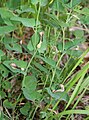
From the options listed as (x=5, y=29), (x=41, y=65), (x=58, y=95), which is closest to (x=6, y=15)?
(x=5, y=29)

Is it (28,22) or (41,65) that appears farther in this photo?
(41,65)

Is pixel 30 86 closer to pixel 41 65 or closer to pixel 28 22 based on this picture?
pixel 41 65

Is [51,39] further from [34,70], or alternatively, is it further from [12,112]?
[12,112]

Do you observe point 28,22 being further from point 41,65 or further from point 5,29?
point 41,65

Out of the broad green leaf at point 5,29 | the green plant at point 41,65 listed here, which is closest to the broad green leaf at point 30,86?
the green plant at point 41,65

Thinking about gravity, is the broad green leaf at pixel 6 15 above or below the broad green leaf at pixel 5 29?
above

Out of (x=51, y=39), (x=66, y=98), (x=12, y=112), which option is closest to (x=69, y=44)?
(x=51, y=39)

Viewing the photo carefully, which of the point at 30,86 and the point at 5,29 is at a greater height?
the point at 5,29

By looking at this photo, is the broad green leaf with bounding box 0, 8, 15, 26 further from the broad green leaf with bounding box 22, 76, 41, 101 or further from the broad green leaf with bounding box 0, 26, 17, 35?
the broad green leaf with bounding box 22, 76, 41, 101

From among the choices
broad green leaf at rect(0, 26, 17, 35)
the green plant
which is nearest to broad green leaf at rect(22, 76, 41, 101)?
the green plant

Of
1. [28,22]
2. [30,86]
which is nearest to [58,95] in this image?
[30,86]

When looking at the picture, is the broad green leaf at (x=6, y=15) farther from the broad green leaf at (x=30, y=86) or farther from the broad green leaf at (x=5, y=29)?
the broad green leaf at (x=30, y=86)
